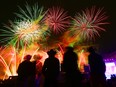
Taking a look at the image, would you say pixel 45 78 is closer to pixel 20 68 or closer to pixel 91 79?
pixel 20 68

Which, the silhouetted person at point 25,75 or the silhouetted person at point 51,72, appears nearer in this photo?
the silhouetted person at point 51,72

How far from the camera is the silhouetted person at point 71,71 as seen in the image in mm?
9500

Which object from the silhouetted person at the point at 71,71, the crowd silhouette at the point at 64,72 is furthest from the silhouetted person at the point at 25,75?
the silhouetted person at the point at 71,71

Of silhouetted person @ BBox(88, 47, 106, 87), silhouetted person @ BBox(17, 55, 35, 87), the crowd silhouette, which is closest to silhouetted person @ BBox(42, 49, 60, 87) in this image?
the crowd silhouette

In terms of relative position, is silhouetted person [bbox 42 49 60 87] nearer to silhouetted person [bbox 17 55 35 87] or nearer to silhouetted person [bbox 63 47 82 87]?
silhouetted person [bbox 63 47 82 87]

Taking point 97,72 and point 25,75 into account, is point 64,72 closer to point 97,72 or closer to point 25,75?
point 97,72

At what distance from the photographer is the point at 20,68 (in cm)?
985

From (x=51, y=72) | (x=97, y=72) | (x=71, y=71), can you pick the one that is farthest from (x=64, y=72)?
(x=97, y=72)

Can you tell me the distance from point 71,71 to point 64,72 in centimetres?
30

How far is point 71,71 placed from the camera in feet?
31.4

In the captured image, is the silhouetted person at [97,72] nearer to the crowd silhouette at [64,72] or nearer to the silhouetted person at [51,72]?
the crowd silhouette at [64,72]

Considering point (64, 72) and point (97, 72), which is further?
point (97, 72)

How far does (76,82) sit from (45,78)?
1.02 metres

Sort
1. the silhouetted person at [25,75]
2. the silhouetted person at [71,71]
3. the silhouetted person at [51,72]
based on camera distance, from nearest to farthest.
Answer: the silhouetted person at [71,71] < the silhouetted person at [51,72] < the silhouetted person at [25,75]
